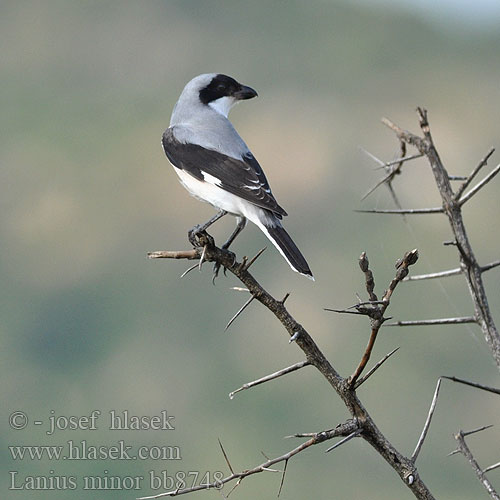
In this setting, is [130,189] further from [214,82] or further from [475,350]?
[214,82]

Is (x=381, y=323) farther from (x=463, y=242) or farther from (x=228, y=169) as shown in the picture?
(x=228, y=169)

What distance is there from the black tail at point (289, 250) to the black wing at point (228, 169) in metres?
0.12

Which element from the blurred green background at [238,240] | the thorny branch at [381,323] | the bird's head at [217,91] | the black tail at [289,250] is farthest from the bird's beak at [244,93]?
the blurred green background at [238,240]

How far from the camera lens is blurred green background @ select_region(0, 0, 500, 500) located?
39.5 metres

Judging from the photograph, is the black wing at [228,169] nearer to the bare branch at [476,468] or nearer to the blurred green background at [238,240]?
the bare branch at [476,468]

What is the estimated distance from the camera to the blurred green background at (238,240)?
130 ft

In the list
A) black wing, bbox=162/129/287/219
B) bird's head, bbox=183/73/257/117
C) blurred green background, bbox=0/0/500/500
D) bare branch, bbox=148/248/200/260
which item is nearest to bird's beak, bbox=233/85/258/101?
bird's head, bbox=183/73/257/117

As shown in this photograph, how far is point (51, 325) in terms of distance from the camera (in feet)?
174

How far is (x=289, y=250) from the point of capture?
16.2 ft

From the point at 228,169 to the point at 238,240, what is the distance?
49.3m

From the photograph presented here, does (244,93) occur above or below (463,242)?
above

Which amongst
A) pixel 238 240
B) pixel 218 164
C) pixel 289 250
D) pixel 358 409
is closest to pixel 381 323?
pixel 358 409

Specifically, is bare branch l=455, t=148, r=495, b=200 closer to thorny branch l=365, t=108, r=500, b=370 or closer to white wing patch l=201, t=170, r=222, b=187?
thorny branch l=365, t=108, r=500, b=370

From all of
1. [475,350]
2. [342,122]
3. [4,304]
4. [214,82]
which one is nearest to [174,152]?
[214,82]
